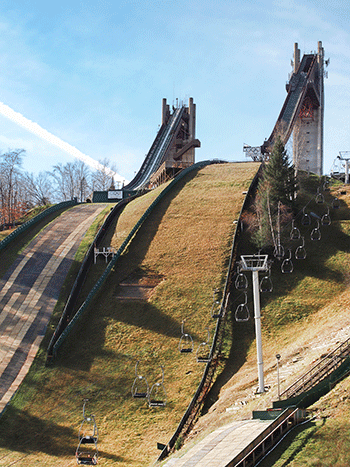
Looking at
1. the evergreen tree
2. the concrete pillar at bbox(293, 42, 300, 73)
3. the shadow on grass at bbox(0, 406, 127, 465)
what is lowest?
the shadow on grass at bbox(0, 406, 127, 465)

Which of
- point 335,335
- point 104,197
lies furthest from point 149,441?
point 104,197

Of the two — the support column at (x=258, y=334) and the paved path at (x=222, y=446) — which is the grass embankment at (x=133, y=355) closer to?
the paved path at (x=222, y=446)

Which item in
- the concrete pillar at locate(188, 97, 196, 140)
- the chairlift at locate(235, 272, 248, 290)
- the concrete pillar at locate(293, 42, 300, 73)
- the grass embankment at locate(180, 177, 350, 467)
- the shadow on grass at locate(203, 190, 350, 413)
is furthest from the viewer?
the concrete pillar at locate(188, 97, 196, 140)

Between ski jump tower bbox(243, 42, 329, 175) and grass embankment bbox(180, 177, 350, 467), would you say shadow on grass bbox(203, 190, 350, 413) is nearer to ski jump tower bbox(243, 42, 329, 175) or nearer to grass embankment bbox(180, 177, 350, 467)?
grass embankment bbox(180, 177, 350, 467)

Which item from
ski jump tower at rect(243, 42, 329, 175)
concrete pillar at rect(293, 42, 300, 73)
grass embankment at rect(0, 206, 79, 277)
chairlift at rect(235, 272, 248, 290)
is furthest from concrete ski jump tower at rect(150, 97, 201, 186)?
chairlift at rect(235, 272, 248, 290)

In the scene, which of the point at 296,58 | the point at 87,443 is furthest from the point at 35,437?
the point at 296,58

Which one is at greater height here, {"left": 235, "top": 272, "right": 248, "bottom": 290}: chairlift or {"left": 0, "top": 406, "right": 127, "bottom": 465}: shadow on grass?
{"left": 235, "top": 272, "right": 248, "bottom": 290}: chairlift
